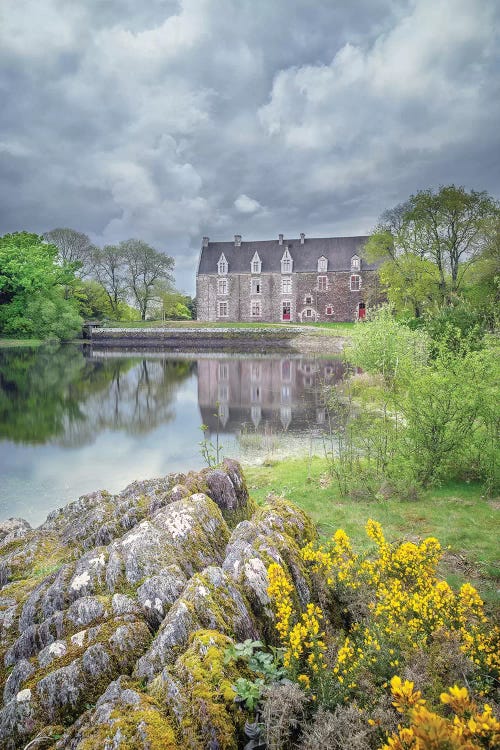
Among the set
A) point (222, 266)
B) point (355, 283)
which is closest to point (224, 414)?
point (355, 283)

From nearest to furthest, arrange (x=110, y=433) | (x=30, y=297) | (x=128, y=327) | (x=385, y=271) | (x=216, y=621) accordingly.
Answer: (x=216, y=621)
(x=110, y=433)
(x=385, y=271)
(x=30, y=297)
(x=128, y=327)

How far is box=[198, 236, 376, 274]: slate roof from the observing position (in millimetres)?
77938

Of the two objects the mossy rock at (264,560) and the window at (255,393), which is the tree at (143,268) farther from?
the mossy rock at (264,560)

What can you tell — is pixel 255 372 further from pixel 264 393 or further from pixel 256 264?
pixel 256 264

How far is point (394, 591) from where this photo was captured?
400 cm

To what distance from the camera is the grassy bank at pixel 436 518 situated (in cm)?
723

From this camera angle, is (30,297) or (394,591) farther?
(30,297)

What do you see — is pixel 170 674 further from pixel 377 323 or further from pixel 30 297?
pixel 30 297

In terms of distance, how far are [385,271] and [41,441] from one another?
133 ft

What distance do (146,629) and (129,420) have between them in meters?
20.9

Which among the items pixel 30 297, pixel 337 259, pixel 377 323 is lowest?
pixel 377 323

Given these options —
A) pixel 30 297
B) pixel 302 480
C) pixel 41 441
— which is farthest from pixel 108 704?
pixel 30 297

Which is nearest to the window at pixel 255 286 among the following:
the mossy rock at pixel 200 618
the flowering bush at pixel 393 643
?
the flowering bush at pixel 393 643

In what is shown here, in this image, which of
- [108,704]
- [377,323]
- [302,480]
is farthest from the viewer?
[377,323]
